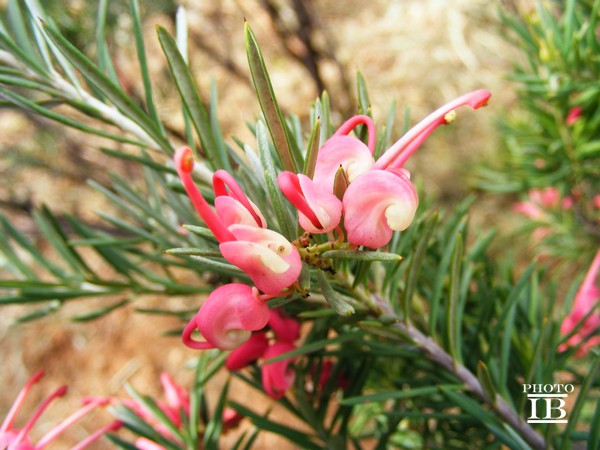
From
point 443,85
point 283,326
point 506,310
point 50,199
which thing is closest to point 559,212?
point 506,310

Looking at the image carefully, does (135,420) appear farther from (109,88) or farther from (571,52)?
(571,52)

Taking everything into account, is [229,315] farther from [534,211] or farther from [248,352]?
[534,211]

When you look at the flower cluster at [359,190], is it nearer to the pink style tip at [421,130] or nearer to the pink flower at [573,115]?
the pink style tip at [421,130]

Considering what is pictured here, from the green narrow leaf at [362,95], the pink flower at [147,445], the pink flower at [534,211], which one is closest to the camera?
the green narrow leaf at [362,95]

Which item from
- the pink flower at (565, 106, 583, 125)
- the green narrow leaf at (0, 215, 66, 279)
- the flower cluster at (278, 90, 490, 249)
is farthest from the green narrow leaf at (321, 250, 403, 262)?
the pink flower at (565, 106, 583, 125)

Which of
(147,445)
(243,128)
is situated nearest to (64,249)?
(147,445)

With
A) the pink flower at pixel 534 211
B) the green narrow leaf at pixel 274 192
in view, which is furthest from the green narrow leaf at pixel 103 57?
the pink flower at pixel 534 211
